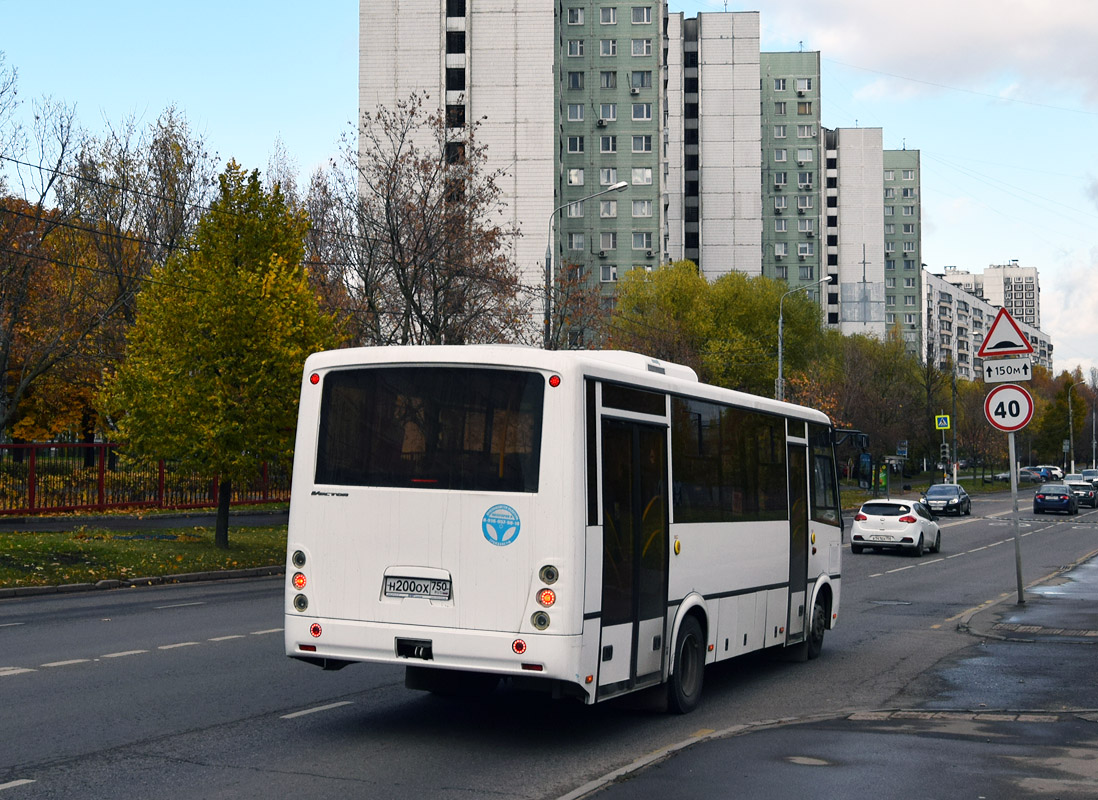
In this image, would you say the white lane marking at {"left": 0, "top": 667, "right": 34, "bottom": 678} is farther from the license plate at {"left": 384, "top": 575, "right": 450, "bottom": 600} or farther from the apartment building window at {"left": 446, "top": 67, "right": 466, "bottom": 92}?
the apartment building window at {"left": 446, "top": 67, "right": 466, "bottom": 92}

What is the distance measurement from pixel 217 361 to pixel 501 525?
18.0 metres

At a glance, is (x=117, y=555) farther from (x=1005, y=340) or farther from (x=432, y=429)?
(x=432, y=429)

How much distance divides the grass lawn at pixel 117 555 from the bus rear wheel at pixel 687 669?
A: 44.7 ft

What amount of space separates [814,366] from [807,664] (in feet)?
207

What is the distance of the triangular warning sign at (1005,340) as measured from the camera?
17.0 metres

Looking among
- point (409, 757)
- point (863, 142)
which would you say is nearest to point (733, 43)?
point (863, 142)

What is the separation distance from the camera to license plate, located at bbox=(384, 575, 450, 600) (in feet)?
27.8

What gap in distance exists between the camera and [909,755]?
27.0ft

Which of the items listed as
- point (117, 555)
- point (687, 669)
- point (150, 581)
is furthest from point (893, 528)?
point (687, 669)

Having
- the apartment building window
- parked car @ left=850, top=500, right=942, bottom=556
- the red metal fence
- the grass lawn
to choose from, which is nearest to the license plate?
the grass lawn

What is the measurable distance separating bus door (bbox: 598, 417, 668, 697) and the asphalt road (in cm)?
57

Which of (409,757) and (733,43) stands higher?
(733,43)

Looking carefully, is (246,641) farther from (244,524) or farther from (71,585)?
(244,524)

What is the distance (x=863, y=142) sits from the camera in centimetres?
13638
